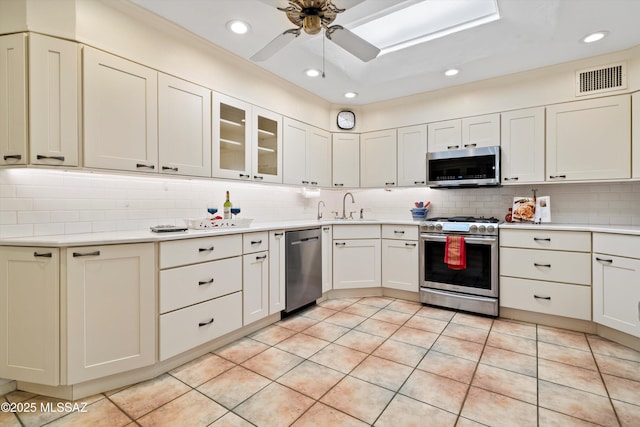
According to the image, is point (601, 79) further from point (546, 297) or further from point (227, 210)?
point (227, 210)

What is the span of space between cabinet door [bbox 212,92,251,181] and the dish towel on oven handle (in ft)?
7.31

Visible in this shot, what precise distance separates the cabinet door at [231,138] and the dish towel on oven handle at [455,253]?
7.31 feet

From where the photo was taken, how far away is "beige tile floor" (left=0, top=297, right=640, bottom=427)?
5.24ft

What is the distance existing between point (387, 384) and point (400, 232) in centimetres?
197

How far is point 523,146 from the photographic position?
3166 mm

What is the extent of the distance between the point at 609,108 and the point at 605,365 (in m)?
2.27

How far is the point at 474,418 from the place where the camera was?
1.59 metres

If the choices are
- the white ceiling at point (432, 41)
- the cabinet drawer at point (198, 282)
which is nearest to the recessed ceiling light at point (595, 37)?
the white ceiling at point (432, 41)

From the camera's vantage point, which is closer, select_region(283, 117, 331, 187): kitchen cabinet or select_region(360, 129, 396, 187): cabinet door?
select_region(283, 117, 331, 187): kitchen cabinet

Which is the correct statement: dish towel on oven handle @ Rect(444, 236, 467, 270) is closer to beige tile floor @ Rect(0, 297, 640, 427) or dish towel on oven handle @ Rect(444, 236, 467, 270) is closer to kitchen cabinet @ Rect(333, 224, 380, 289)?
beige tile floor @ Rect(0, 297, 640, 427)

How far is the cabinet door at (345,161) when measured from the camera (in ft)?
Result: 13.7

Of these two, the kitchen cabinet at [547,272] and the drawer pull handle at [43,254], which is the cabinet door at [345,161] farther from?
the drawer pull handle at [43,254]

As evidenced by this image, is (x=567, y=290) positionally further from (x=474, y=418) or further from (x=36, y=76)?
(x=36, y=76)

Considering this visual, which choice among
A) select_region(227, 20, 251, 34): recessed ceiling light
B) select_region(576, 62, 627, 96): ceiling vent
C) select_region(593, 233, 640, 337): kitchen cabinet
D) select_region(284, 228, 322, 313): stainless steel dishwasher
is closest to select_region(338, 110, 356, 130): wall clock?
select_region(284, 228, 322, 313): stainless steel dishwasher
